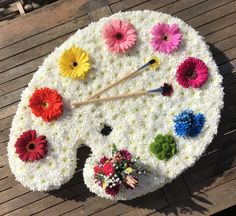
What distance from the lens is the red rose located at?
4.14 metres

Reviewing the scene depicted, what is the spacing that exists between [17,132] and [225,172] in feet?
6.40

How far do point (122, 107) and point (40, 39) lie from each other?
1147 millimetres

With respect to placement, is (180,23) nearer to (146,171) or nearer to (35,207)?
(146,171)

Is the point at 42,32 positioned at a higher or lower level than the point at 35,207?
higher

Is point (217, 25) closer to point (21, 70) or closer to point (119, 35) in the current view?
point (119, 35)

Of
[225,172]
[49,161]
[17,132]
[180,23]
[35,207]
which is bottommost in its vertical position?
[225,172]

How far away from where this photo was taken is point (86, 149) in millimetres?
4609

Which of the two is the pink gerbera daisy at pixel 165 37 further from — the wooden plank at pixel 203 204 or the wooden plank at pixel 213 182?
the wooden plank at pixel 203 204

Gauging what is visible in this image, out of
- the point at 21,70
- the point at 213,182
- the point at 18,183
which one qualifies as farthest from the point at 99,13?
the point at 213,182

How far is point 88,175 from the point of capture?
435 cm

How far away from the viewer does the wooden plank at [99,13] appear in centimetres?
489

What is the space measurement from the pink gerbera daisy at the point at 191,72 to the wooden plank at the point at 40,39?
1122mm

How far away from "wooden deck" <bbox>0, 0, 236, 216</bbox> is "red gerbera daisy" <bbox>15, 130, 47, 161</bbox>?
0.42 m

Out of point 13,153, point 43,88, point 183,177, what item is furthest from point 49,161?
point 183,177
